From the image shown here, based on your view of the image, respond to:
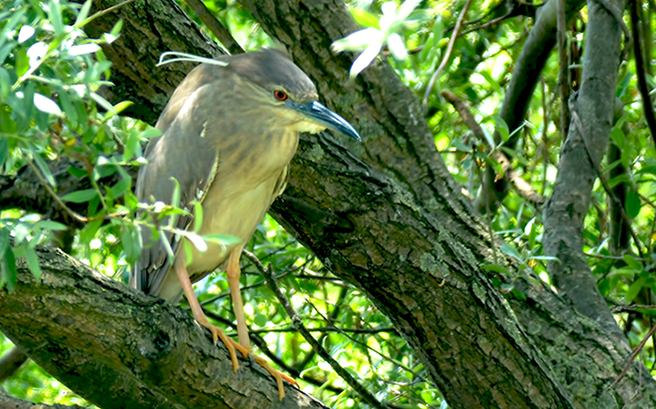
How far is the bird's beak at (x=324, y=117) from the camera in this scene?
2.61 meters

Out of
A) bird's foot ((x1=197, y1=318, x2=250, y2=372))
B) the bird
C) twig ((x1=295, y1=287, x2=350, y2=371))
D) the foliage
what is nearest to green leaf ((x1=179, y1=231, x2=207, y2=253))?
the foliage

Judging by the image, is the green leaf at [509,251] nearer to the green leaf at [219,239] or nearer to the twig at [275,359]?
the twig at [275,359]

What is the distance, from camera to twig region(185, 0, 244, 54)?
3.43m

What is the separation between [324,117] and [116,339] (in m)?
1.06

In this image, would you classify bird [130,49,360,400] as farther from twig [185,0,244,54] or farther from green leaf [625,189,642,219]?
green leaf [625,189,642,219]

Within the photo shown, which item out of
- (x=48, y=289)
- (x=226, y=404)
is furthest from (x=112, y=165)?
(x=226, y=404)

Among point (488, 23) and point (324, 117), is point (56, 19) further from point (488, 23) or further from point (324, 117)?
point (488, 23)

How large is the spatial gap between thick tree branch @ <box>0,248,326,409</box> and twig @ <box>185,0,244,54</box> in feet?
5.26

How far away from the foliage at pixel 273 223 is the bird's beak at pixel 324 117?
0.31m

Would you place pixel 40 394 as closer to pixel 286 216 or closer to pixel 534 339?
pixel 286 216

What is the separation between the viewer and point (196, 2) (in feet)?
11.2

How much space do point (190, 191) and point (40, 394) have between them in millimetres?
2112

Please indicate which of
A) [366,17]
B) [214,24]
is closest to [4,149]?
[366,17]

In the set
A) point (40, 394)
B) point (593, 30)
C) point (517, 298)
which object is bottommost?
point (40, 394)
